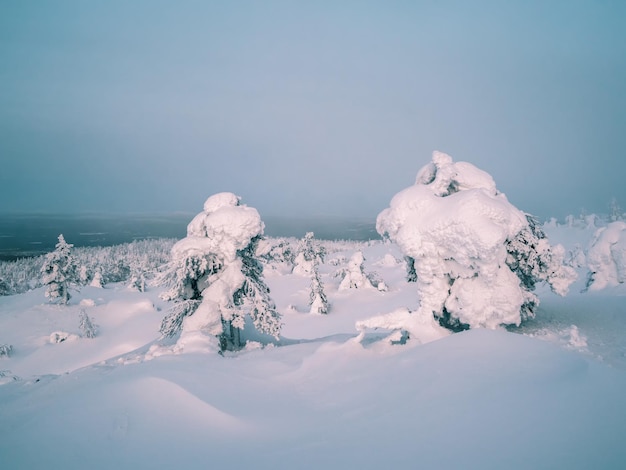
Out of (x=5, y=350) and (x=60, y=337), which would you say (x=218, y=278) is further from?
(x=5, y=350)

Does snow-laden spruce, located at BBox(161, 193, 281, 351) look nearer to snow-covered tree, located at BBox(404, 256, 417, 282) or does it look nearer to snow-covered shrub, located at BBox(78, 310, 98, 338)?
snow-covered tree, located at BBox(404, 256, 417, 282)

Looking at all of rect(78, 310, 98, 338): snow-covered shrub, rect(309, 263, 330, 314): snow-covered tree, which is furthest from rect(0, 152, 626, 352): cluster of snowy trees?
rect(78, 310, 98, 338): snow-covered shrub

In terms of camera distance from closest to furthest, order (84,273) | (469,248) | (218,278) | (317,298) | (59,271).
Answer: (469,248) → (218,278) → (317,298) → (59,271) → (84,273)

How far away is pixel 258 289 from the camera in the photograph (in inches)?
488

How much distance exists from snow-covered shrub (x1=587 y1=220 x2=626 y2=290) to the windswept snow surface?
48.7 feet

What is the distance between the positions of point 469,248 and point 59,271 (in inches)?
1674

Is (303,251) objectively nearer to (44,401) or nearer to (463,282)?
(463,282)

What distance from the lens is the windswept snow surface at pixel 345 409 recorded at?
4227 millimetres

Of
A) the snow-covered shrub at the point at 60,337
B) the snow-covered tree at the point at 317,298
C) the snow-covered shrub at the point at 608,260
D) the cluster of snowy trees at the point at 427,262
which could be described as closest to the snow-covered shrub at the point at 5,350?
the snow-covered shrub at the point at 60,337

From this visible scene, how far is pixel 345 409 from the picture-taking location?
19.1 feet

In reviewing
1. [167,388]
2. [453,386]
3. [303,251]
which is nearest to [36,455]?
[167,388]

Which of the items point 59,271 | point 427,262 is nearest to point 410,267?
point 427,262

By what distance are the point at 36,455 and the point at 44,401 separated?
7.66 ft

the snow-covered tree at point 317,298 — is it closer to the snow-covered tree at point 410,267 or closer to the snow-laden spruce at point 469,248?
the snow-covered tree at point 410,267
